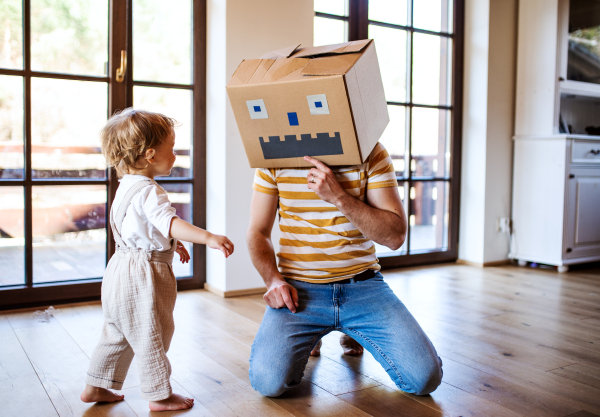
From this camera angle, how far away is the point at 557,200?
3.17m

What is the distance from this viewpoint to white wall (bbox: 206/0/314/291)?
96.6 inches

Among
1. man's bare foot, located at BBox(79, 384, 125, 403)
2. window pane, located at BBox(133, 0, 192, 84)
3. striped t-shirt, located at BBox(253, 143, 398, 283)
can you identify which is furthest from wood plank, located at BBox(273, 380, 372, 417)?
window pane, located at BBox(133, 0, 192, 84)

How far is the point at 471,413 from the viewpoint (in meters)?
1.29

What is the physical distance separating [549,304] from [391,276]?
2.83ft

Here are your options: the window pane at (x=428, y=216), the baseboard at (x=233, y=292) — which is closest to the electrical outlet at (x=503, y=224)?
the window pane at (x=428, y=216)

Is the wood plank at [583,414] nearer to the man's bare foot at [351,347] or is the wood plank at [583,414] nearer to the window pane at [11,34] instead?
the man's bare foot at [351,347]

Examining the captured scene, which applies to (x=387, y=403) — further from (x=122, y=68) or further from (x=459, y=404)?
(x=122, y=68)

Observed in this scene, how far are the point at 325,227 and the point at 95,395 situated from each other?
713 millimetres

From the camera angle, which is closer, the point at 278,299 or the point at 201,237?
the point at 201,237

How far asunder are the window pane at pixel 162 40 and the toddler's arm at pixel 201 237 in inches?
60.4

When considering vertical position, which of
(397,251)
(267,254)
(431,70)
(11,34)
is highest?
(431,70)

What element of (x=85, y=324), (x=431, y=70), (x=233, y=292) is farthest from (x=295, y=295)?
(x=431, y=70)

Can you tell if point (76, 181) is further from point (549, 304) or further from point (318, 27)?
point (549, 304)

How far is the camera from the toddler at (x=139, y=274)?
1252mm
